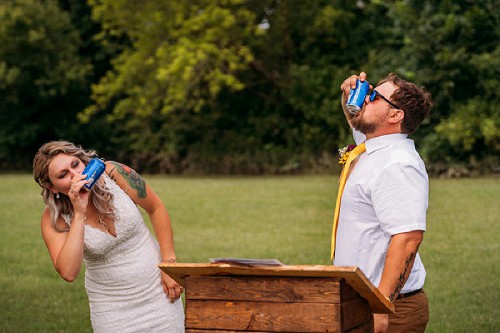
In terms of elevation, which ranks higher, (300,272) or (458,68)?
(300,272)

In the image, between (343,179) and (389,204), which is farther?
(343,179)

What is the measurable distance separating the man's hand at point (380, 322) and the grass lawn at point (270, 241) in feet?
16.2

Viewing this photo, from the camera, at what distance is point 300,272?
3619 millimetres

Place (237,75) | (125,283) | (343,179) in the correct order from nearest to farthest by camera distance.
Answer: (343,179)
(125,283)
(237,75)

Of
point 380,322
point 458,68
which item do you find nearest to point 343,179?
point 380,322

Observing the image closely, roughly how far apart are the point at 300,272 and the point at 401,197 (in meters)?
0.87

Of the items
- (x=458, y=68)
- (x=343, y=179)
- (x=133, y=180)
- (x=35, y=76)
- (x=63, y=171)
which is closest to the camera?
(x=343, y=179)

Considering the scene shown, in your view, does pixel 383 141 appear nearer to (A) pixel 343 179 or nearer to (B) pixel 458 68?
(A) pixel 343 179

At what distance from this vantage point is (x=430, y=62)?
108ft

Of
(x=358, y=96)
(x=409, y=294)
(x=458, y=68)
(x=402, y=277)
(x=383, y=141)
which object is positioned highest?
(x=358, y=96)

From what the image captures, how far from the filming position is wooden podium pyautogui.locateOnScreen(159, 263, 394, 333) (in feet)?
12.0

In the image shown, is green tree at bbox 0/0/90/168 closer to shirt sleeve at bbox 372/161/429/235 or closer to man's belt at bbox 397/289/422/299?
man's belt at bbox 397/289/422/299

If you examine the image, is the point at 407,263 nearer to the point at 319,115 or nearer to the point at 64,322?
the point at 64,322

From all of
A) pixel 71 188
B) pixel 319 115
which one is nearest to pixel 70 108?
pixel 319 115
